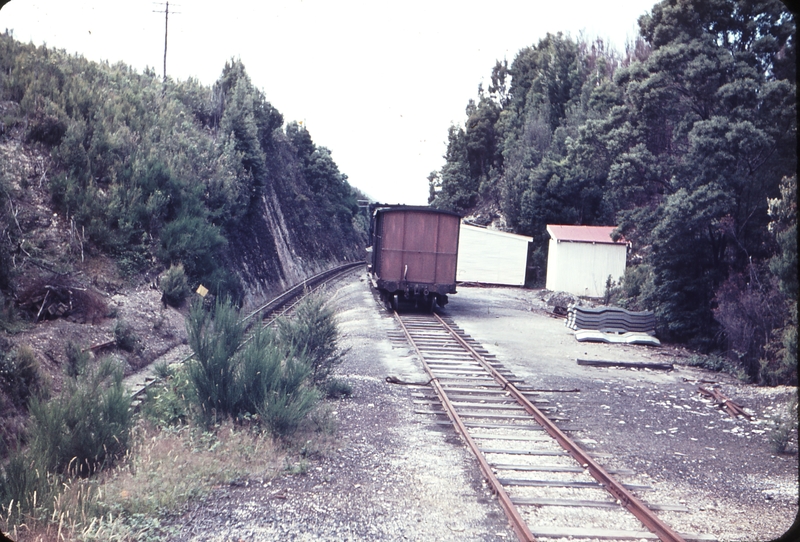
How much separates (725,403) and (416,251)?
12.0 metres

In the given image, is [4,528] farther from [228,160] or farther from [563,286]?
[563,286]

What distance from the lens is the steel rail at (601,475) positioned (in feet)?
16.7

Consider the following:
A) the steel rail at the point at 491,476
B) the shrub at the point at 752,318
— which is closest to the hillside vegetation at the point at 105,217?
the steel rail at the point at 491,476

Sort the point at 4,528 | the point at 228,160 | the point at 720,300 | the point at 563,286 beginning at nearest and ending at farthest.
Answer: the point at 4,528, the point at 720,300, the point at 228,160, the point at 563,286

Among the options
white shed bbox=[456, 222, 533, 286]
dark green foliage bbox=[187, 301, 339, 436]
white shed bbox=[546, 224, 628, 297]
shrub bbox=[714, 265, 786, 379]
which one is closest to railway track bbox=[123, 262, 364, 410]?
dark green foliage bbox=[187, 301, 339, 436]

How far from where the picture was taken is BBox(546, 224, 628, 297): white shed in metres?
33.0

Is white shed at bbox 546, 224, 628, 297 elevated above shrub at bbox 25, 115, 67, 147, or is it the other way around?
shrub at bbox 25, 115, 67, 147

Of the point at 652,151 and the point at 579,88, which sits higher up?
the point at 579,88

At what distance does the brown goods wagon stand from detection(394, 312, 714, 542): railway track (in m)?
8.73

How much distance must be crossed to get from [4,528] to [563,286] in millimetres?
31158

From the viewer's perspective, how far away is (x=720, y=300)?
16.7m

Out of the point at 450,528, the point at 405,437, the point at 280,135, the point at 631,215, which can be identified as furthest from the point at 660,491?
the point at 280,135

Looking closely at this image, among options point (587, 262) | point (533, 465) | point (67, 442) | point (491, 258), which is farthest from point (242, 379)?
point (491, 258)

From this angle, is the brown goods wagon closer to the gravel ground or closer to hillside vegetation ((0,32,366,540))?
hillside vegetation ((0,32,366,540))
